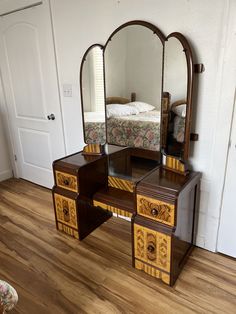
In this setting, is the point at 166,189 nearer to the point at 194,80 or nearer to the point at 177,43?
the point at 194,80

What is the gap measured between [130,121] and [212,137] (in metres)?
0.64

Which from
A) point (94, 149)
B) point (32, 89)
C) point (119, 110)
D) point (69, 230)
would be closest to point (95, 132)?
point (94, 149)

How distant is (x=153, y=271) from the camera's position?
1631 millimetres

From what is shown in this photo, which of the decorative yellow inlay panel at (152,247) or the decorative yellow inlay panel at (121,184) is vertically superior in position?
the decorative yellow inlay panel at (121,184)

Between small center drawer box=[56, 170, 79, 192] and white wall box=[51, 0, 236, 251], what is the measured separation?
92 centimetres

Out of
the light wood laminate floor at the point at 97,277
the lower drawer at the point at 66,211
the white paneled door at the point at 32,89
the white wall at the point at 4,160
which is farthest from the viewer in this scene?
the white wall at the point at 4,160

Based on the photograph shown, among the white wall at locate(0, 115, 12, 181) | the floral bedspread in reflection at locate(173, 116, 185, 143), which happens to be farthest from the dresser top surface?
the white wall at locate(0, 115, 12, 181)

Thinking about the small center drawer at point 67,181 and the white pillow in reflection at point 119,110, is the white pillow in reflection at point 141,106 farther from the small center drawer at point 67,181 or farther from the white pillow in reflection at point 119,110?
the small center drawer at point 67,181

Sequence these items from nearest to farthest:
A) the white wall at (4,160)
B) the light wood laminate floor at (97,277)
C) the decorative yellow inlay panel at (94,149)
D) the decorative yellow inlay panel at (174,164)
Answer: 1. the light wood laminate floor at (97,277)
2. the decorative yellow inlay panel at (174,164)
3. the decorative yellow inlay panel at (94,149)
4. the white wall at (4,160)

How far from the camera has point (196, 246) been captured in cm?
194

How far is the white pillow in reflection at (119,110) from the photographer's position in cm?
190

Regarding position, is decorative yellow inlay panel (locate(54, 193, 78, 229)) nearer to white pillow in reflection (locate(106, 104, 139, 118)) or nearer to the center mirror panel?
the center mirror panel

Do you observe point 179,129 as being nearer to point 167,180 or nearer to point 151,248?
point 167,180

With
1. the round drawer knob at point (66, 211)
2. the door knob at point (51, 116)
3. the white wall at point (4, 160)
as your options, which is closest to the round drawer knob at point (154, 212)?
the round drawer knob at point (66, 211)
